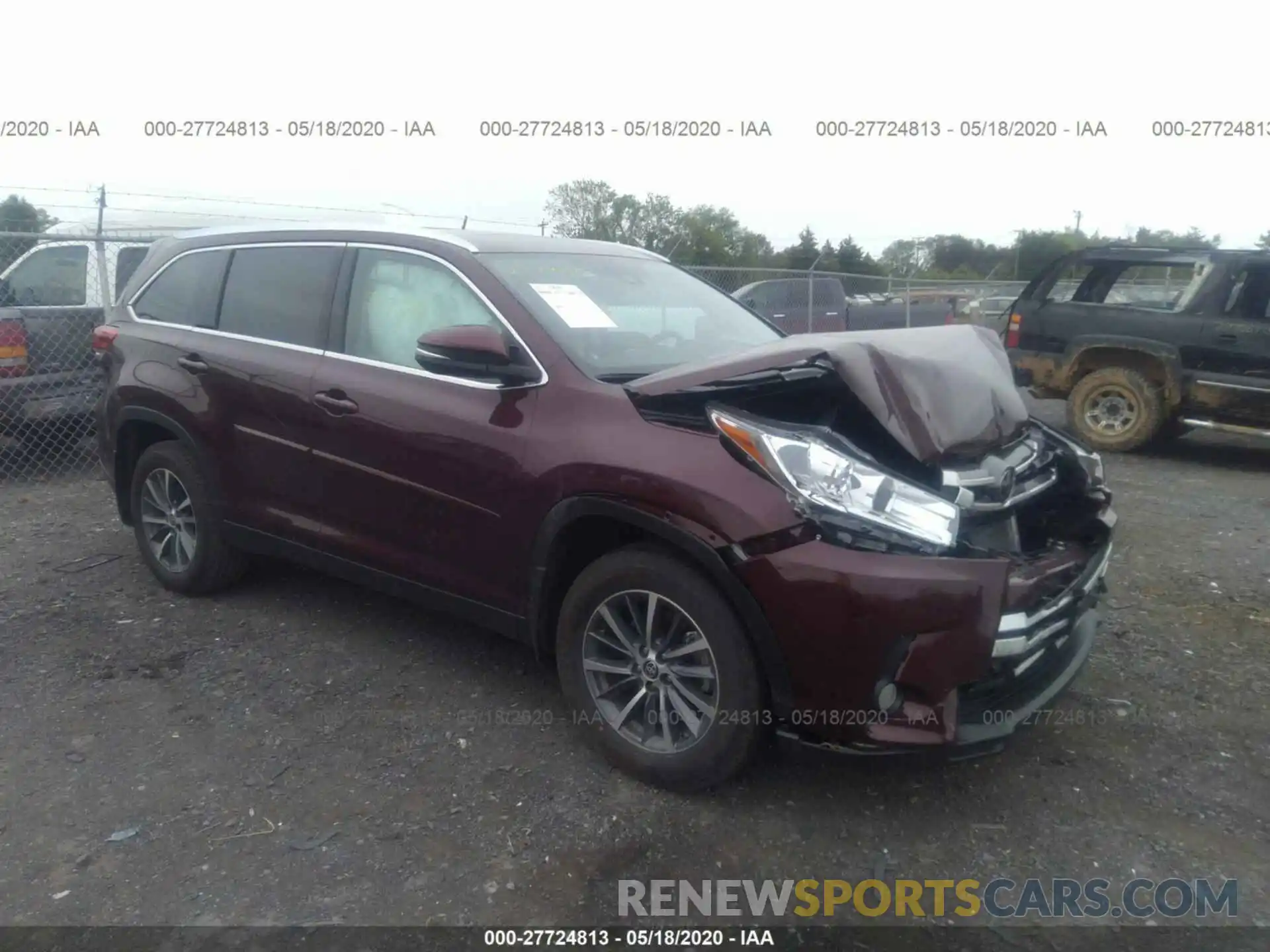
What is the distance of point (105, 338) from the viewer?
497cm

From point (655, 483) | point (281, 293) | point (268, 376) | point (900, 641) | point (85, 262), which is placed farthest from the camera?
point (85, 262)

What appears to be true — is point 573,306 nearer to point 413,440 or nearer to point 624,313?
point 624,313

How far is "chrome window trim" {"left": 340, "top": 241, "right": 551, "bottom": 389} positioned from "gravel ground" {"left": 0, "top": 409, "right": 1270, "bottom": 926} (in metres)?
1.25

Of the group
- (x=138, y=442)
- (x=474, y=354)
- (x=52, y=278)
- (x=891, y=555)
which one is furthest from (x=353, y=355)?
(x=52, y=278)

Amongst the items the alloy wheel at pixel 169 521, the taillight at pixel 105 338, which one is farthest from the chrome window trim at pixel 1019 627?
the taillight at pixel 105 338

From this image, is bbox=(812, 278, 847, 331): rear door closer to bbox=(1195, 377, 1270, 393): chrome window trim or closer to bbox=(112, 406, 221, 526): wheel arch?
bbox=(1195, 377, 1270, 393): chrome window trim

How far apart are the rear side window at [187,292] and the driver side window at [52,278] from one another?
3145 millimetres

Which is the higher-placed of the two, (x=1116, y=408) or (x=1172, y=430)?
(x=1116, y=408)

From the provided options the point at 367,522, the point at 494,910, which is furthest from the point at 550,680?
the point at 494,910

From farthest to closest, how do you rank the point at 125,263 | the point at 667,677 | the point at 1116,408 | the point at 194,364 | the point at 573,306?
the point at 1116,408
the point at 125,263
the point at 194,364
the point at 573,306
the point at 667,677

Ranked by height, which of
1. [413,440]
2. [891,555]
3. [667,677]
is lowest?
[667,677]

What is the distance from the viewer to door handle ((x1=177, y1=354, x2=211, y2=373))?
4460 mm

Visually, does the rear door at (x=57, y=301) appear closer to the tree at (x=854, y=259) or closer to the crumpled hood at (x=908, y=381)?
the crumpled hood at (x=908, y=381)

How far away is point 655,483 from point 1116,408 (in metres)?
7.32
